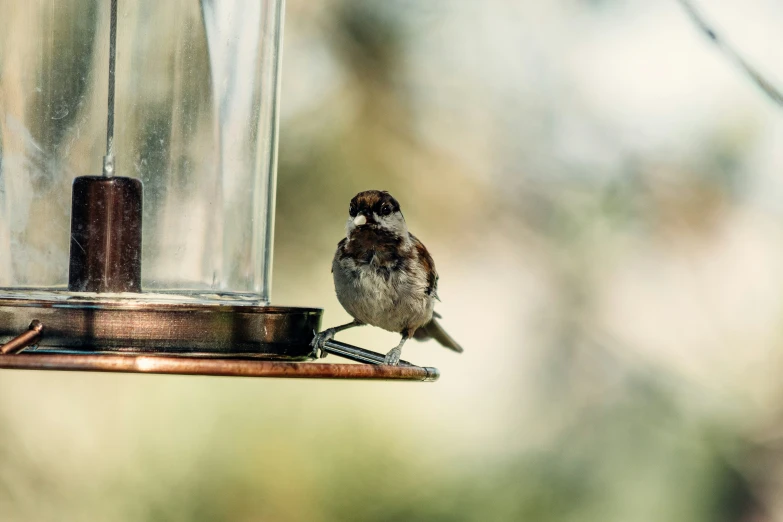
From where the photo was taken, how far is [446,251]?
6344 millimetres

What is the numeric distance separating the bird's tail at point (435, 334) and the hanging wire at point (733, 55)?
163cm

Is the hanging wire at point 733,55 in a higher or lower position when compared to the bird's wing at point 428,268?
higher

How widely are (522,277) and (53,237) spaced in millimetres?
4043

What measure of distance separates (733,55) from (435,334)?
5.80 feet

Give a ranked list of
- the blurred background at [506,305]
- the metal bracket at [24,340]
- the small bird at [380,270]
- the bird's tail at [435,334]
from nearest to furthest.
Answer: the metal bracket at [24,340]
the small bird at [380,270]
the bird's tail at [435,334]
the blurred background at [506,305]

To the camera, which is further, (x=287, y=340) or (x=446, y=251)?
(x=446, y=251)

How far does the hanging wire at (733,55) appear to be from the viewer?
2580 mm

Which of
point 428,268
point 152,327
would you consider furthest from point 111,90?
point 428,268

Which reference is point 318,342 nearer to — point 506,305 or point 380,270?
point 380,270

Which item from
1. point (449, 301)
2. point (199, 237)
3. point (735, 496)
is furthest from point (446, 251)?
point (199, 237)

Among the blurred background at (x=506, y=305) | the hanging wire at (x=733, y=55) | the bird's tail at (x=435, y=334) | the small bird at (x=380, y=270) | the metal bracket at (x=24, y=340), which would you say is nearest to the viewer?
the metal bracket at (x=24, y=340)

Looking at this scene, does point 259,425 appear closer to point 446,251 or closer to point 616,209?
point 446,251

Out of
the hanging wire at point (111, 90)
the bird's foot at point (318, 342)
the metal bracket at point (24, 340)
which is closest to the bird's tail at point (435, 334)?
the bird's foot at point (318, 342)

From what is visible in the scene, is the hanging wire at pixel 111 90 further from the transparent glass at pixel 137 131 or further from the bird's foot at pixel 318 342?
the bird's foot at pixel 318 342
